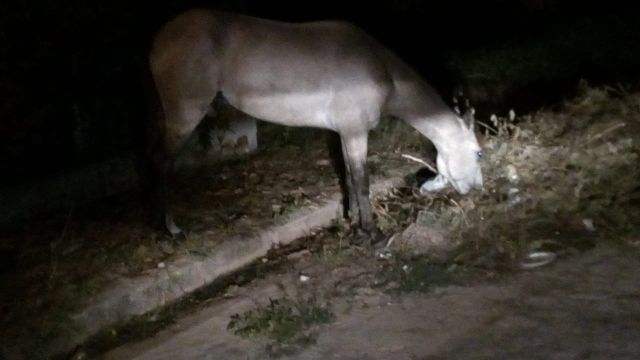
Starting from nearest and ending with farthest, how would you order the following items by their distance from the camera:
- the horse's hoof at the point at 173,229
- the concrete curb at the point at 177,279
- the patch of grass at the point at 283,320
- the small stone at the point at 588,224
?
the patch of grass at the point at 283,320 → the concrete curb at the point at 177,279 → the horse's hoof at the point at 173,229 → the small stone at the point at 588,224

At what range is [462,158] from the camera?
6988 millimetres

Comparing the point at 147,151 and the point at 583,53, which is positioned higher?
the point at 583,53

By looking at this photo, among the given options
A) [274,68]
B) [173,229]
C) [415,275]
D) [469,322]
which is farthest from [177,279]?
[469,322]

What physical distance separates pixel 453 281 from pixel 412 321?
603 mm

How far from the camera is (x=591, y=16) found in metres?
12.9

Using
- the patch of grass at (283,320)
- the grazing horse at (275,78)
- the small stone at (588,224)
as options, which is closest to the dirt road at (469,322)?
the patch of grass at (283,320)

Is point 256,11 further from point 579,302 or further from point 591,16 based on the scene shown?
point 579,302

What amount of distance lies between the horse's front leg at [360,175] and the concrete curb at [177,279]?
0.39 metres

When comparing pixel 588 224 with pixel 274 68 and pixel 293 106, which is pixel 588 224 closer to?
pixel 293 106

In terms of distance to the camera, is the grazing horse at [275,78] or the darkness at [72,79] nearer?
the grazing horse at [275,78]

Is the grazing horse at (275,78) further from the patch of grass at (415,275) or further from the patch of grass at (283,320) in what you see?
the patch of grass at (283,320)

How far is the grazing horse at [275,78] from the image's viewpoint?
634 cm

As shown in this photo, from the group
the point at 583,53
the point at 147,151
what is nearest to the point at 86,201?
the point at 147,151

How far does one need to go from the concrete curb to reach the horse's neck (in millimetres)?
824
